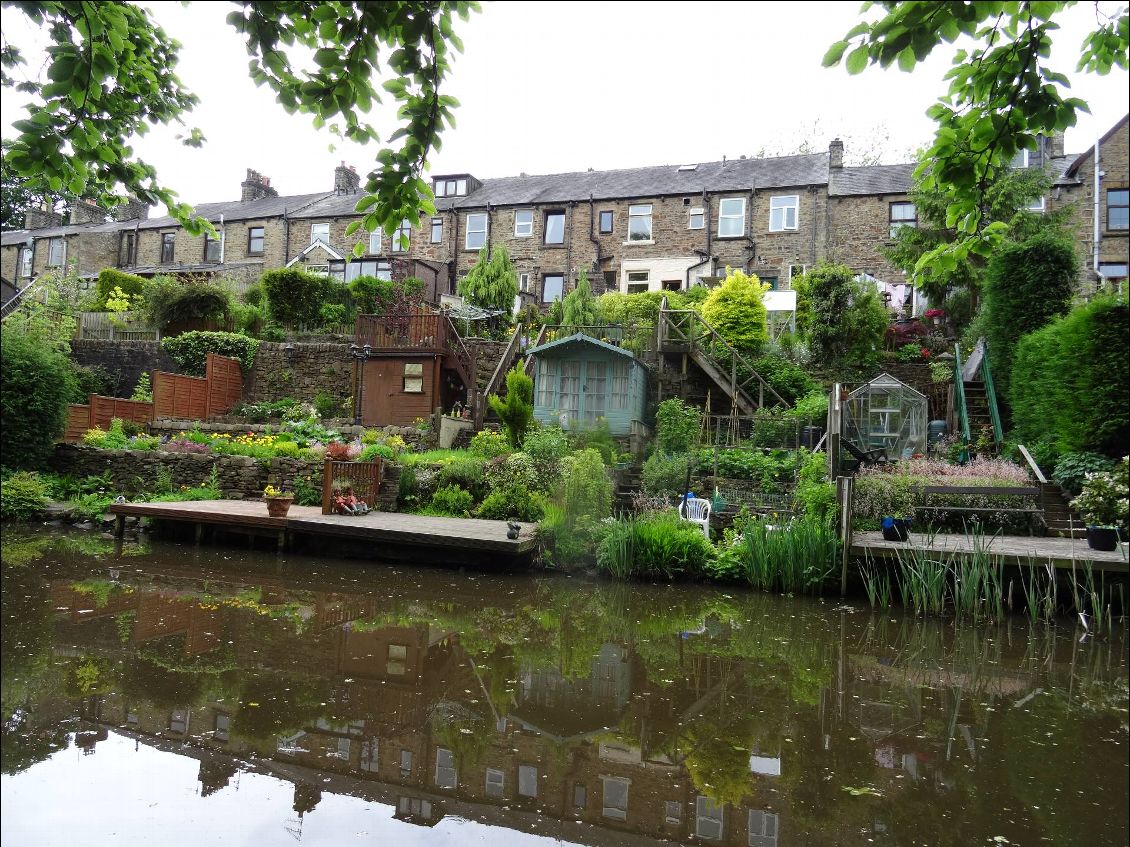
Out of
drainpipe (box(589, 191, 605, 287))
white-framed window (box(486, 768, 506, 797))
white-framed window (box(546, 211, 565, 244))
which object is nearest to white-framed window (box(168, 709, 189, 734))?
white-framed window (box(486, 768, 506, 797))

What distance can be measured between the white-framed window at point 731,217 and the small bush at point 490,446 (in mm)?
16194

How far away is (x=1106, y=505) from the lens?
1047 cm

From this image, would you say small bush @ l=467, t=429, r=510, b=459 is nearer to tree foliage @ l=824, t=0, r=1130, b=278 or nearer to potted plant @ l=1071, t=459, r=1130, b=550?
potted plant @ l=1071, t=459, r=1130, b=550

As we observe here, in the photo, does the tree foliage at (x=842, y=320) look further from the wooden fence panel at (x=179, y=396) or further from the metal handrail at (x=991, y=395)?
the wooden fence panel at (x=179, y=396)

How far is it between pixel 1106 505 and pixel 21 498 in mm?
17836

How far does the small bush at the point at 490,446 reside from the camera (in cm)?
1598

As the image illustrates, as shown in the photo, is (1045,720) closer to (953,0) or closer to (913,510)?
(953,0)

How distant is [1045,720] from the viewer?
554cm

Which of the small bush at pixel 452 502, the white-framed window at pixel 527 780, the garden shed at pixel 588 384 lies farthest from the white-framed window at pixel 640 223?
the white-framed window at pixel 527 780

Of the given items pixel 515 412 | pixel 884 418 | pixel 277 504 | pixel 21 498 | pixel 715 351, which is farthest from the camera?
pixel 715 351

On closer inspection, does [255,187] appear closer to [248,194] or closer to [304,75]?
[248,194]

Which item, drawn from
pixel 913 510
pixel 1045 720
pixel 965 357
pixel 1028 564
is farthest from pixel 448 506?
pixel 965 357

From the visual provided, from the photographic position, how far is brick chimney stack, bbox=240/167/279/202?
39406mm

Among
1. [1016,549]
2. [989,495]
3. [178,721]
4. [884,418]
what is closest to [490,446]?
[884,418]
